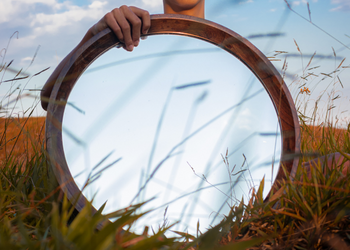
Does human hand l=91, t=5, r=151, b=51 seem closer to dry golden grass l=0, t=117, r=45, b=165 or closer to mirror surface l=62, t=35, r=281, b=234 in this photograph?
mirror surface l=62, t=35, r=281, b=234

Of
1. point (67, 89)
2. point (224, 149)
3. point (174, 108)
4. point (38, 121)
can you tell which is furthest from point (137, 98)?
point (38, 121)

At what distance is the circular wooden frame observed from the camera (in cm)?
94

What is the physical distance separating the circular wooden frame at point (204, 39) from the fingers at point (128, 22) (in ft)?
0.10

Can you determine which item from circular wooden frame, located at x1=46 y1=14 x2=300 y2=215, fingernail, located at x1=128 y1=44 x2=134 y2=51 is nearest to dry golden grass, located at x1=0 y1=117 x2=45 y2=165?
circular wooden frame, located at x1=46 y1=14 x2=300 y2=215

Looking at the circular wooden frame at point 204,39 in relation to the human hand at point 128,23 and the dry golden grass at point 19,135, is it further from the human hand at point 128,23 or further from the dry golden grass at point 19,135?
the dry golden grass at point 19,135

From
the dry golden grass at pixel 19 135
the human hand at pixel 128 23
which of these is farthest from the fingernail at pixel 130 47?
the dry golden grass at pixel 19 135

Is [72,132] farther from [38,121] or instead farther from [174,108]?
[38,121]

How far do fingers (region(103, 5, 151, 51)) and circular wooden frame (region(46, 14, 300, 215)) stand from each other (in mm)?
32

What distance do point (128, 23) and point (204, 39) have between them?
0.34 metres

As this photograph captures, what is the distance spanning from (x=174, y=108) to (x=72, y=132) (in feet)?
1.47

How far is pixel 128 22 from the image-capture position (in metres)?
0.99

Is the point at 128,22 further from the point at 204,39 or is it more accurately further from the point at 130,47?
the point at 204,39

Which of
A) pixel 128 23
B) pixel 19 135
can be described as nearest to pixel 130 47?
pixel 128 23

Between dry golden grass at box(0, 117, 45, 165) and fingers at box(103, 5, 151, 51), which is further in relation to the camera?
dry golden grass at box(0, 117, 45, 165)
